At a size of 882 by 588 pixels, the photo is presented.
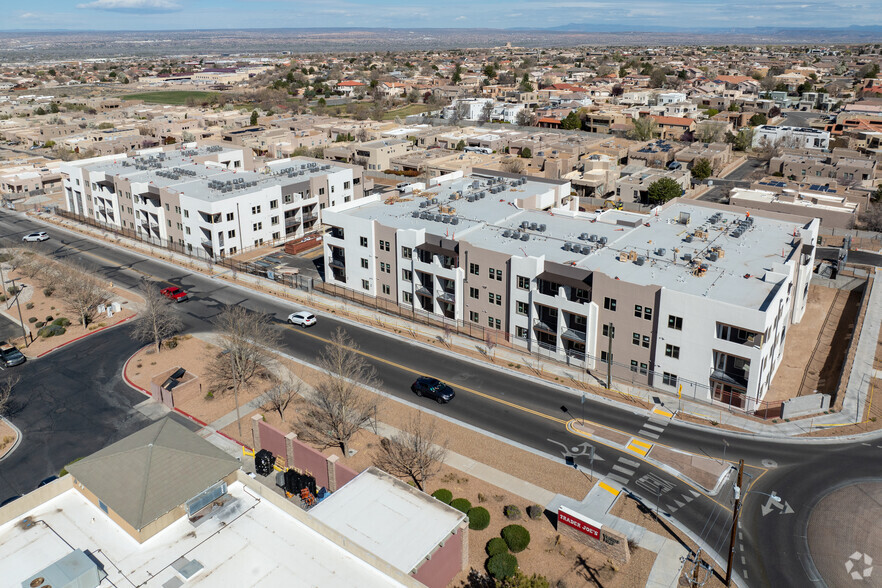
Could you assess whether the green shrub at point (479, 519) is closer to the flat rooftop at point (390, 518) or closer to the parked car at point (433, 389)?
the flat rooftop at point (390, 518)

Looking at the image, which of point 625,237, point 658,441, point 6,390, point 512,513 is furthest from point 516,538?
point 6,390

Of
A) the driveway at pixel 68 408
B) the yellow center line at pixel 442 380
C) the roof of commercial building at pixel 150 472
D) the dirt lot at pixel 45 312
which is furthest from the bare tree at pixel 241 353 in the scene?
the dirt lot at pixel 45 312

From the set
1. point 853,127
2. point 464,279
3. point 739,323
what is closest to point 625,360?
point 739,323

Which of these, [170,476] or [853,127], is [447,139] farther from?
[170,476]

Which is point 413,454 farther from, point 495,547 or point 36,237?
point 36,237

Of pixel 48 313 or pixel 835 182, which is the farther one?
pixel 835 182
